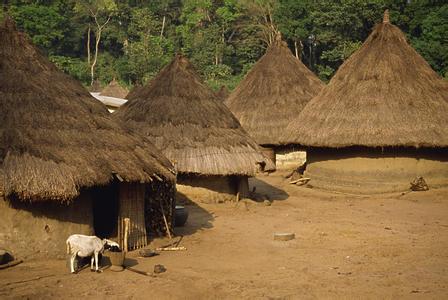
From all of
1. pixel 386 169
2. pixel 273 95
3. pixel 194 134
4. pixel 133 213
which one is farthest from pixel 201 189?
pixel 273 95

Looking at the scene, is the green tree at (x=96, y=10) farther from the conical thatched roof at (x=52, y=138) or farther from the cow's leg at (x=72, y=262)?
the cow's leg at (x=72, y=262)

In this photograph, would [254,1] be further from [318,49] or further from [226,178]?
[226,178]

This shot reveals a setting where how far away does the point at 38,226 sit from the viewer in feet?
33.9

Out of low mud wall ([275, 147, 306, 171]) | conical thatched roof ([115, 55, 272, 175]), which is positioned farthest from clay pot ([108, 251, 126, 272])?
low mud wall ([275, 147, 306, 171])

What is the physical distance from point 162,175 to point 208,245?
1.79m

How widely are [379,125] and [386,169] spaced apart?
4.94ft

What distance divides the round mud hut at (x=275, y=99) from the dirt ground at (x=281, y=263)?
896 centimetres

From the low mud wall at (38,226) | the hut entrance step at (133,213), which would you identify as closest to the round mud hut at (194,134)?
the hut entrance step at (133,213)

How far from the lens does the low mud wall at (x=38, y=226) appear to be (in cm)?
1008

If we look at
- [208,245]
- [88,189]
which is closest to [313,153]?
[208,245]

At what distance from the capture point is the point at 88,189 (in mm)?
11023

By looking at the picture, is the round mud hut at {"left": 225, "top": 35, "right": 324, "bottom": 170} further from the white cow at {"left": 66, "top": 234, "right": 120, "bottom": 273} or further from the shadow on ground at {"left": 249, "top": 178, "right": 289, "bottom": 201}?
the white cow at {"left": 66, "top": 234, "right": 120, "bottom": 273}

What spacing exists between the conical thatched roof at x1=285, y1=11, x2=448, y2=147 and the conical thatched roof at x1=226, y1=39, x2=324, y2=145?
11.8ft

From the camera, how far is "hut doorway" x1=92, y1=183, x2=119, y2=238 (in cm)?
1275
